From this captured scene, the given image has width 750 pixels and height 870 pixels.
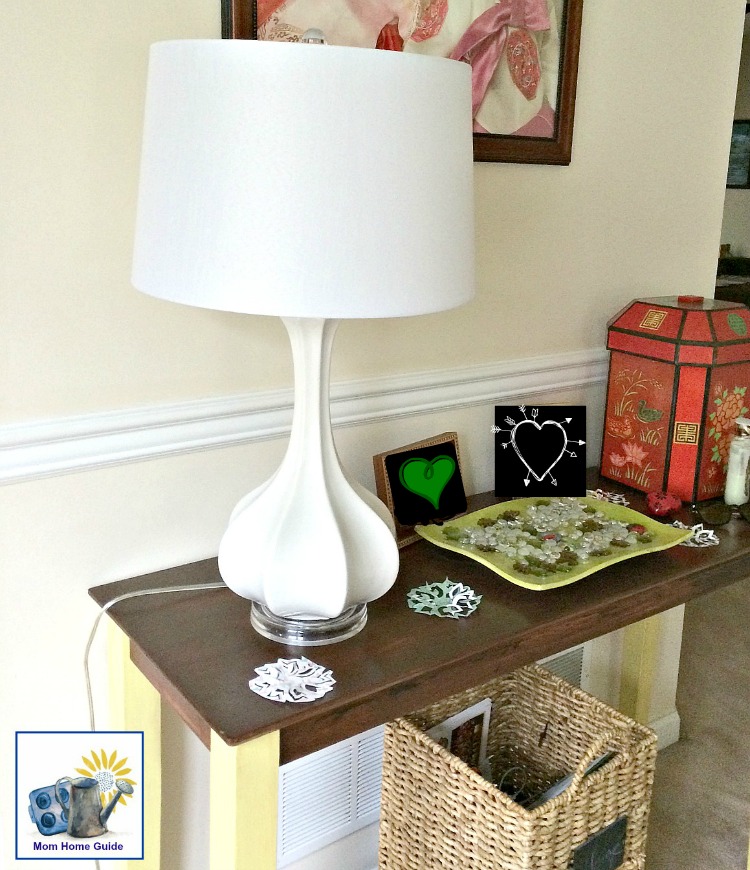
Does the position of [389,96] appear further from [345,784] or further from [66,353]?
[345,784]

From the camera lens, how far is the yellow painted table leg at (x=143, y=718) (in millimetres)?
1206

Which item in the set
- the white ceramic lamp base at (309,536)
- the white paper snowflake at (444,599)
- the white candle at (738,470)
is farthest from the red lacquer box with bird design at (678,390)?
the white ceramic lamp base at (309,536)

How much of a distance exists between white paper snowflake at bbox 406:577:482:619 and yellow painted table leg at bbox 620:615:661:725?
739mm

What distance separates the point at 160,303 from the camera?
1216 millimetres

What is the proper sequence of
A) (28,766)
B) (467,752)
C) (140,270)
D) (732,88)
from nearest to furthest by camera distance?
(140,270), (28,766), (467,752), (732,88)

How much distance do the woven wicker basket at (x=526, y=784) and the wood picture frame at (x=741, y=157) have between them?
482 cm

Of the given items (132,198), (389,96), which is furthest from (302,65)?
(132,198)

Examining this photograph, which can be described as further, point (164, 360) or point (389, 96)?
point (164, 360)

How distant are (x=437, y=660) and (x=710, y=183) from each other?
1273mm

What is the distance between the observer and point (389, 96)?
33.1 inches

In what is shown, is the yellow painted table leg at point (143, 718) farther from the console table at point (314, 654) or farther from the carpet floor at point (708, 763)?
the carpet floor at point (708, 763)

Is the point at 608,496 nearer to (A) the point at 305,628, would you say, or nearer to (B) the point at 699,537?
(B) the point at 699,537

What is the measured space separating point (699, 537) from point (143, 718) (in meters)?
0.89

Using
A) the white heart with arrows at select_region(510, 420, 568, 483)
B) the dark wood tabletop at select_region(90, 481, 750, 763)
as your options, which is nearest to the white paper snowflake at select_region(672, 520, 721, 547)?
the dark wood tabletop at select_region(90, 481, 750, 763)
